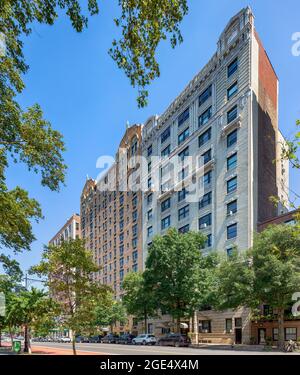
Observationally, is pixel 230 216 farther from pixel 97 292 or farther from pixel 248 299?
pixel 97 292

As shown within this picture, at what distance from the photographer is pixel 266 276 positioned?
3316 centimetres

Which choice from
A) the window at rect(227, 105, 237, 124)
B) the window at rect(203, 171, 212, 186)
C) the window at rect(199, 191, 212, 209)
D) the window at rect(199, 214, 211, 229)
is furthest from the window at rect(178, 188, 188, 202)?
the window at rect(227, 105, 237, 124)

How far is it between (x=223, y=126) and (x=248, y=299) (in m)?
21.7

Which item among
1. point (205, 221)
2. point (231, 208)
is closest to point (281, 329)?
point (231, 208)

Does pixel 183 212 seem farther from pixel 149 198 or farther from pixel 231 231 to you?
pixel 149 198

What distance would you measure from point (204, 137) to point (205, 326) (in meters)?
23.2

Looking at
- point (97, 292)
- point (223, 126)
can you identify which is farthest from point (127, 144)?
point (97, 292)

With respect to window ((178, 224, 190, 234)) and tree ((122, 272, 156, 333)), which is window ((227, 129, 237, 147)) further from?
tree ((122, 272, 156, 333))

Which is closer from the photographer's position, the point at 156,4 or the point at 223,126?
the point at 156,4

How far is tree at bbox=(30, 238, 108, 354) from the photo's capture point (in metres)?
17.1

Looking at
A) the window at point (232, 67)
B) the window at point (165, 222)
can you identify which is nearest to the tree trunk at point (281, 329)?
the window at point (232, 67)

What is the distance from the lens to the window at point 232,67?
48406 mm

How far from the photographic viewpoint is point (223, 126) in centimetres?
4909

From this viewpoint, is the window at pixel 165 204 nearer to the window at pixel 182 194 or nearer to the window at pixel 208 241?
the window at pixel 182 194
